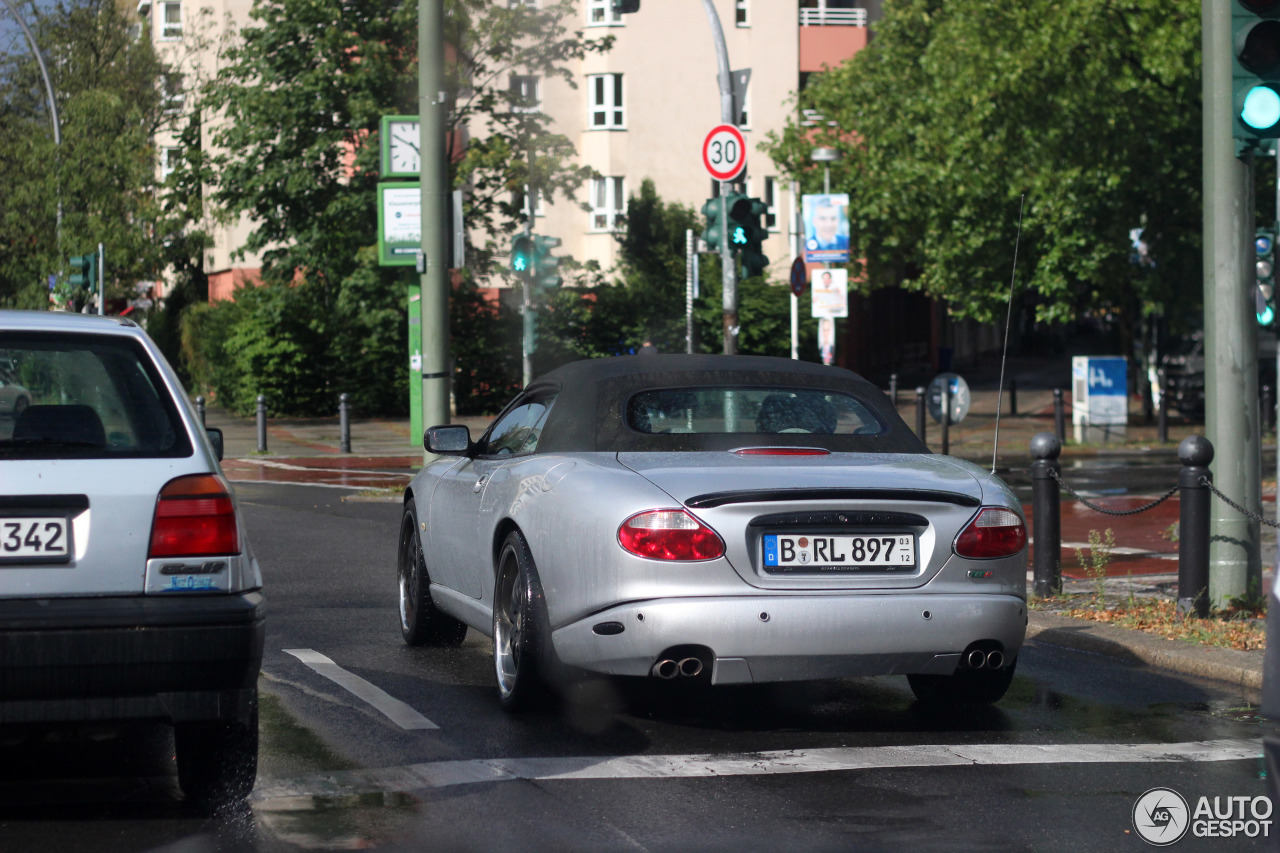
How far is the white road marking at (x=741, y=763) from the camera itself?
5289mm

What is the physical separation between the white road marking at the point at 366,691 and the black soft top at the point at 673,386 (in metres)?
1.17

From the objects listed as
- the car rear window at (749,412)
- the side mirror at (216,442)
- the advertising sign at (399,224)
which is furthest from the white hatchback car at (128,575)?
the advertising sign at (399,224)

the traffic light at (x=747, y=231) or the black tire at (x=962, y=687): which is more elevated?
the traffic light at (x=747, y=231)

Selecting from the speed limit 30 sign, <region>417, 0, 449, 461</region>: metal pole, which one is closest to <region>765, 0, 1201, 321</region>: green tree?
the speed limit 30 sign

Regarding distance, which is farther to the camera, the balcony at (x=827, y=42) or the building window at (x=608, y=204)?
the balcony at (x=827, y=42)

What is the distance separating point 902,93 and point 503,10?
9.02m

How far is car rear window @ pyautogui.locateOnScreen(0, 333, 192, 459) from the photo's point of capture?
4840 millimetres

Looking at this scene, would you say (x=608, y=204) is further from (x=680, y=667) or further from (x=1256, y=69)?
(x=680, y=667)

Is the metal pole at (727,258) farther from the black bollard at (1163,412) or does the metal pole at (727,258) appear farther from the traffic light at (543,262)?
the black bollard at (1163,412)

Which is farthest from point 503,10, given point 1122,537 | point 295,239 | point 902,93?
point 1122,537

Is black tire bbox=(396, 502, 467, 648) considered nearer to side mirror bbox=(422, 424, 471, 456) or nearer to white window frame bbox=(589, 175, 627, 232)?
side mirror bbox=(422, 424, 471, 456)

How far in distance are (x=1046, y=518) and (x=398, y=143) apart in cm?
1282

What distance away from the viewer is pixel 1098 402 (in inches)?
1137

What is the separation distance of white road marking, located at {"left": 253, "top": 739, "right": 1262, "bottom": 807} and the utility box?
23481 mm
